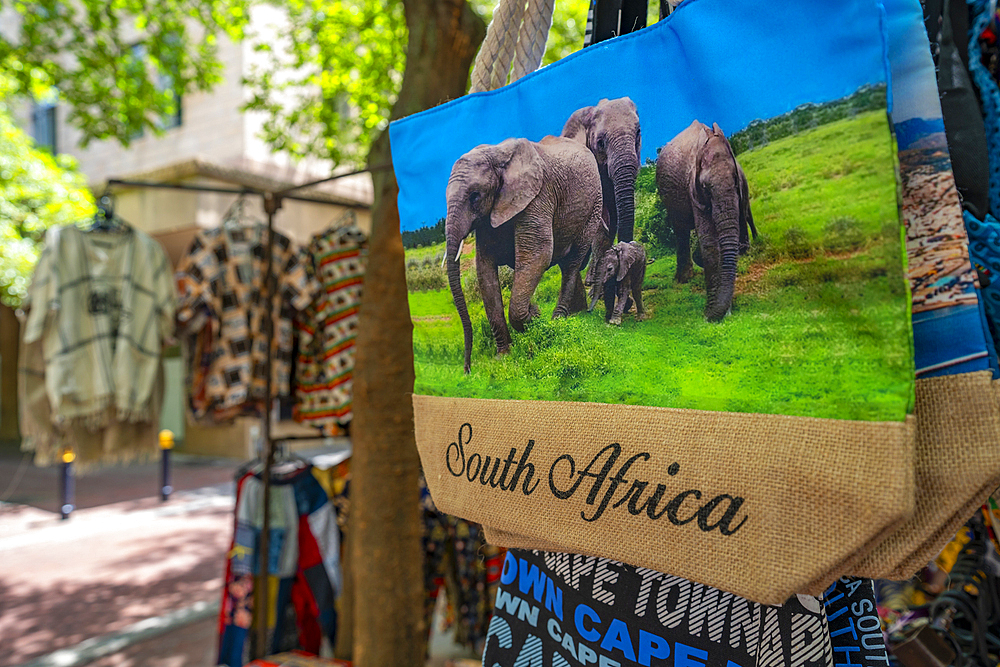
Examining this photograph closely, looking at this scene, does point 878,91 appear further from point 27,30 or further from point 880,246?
point 27,30

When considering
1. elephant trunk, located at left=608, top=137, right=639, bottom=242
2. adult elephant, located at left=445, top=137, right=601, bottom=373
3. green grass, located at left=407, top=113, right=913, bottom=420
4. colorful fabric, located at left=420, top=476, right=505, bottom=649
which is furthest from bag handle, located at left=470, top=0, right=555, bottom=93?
colorful fabric, located at left=420, top=476, right=505, bottom=649

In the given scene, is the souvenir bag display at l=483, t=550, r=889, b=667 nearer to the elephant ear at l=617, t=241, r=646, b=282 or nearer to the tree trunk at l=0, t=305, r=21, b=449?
the elephant ear at l=617, t=241, r=646, b=282

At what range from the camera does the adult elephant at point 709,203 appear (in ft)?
1.80

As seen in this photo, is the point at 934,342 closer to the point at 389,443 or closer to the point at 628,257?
the point at 628,257

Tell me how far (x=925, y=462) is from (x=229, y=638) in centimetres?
285

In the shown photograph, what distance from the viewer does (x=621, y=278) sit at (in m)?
0.63

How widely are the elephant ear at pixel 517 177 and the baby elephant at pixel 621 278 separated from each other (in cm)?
13

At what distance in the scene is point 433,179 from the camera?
2.67 feet

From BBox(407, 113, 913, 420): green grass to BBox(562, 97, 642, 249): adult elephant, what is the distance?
60 millimetres

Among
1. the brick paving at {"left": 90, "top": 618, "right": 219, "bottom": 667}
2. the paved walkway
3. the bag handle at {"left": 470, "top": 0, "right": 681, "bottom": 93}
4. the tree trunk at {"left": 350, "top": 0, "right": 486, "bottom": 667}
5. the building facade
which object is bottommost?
the paved walkway

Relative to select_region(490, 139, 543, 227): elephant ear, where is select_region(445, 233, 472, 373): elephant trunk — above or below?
below

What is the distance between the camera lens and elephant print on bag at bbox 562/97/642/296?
620mm

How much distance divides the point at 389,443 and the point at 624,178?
4.99ft

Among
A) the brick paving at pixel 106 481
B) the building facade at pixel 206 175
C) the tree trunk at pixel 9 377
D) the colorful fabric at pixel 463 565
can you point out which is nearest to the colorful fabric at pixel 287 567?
the colorful fabric at pixel 463 565
